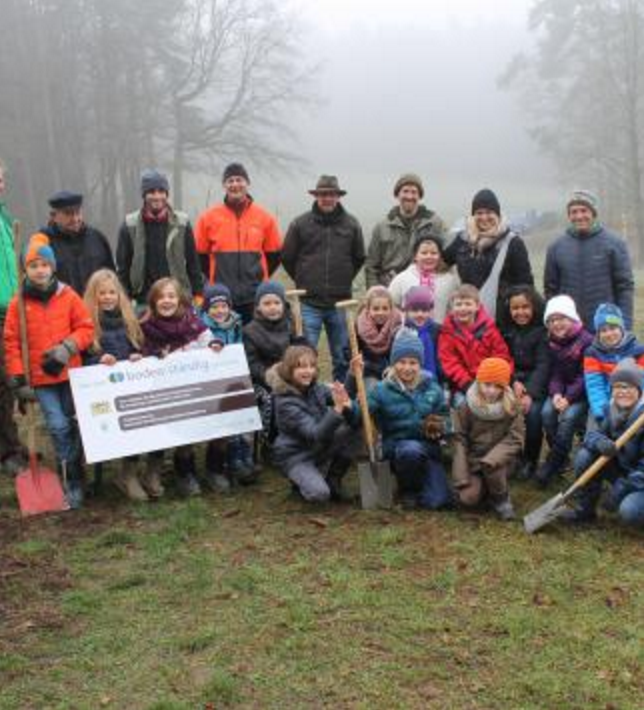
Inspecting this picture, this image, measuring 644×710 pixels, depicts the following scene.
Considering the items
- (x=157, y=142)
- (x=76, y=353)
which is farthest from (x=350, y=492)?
(x=157, y=142)

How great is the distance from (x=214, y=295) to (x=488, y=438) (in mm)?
2621

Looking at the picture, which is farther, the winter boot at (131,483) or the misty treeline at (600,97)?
the misty treeline at (600,97)

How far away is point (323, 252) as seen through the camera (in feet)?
27.2

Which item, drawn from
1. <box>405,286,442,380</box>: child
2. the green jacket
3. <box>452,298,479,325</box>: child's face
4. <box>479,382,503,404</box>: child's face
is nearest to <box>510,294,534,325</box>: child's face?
<box>452,298,479,325</box>: child's face

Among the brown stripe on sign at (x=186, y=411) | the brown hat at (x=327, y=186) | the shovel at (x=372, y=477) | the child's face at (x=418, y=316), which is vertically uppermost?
the brown hat at (x=327, y=186)

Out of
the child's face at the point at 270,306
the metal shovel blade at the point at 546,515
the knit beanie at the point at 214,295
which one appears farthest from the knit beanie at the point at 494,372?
the knit beanie at the point at 214,295

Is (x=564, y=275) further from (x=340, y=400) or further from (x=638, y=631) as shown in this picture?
(x=638, y=631)

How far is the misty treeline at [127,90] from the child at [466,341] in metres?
31.6

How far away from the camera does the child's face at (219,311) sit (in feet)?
25.1

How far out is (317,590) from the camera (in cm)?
540

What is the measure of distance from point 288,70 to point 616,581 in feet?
150

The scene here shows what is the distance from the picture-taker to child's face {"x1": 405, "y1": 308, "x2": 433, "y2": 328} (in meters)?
7.32

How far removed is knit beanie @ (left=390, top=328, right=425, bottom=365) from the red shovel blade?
284cm

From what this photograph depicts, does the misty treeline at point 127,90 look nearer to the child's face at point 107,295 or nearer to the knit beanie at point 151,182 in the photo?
the knit beanie at point 151,182
